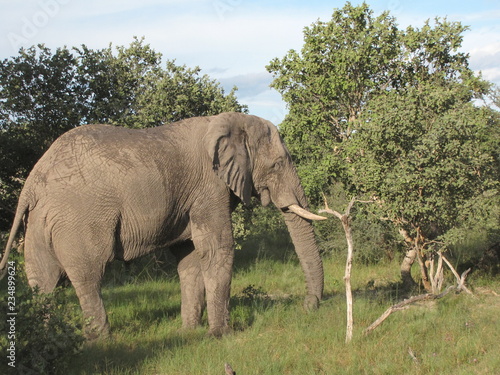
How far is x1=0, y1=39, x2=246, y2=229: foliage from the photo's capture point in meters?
12.7

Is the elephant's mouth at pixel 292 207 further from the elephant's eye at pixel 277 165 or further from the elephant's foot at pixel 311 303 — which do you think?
the elephant's foot at pixel 311 303

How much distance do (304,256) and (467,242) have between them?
7929mm

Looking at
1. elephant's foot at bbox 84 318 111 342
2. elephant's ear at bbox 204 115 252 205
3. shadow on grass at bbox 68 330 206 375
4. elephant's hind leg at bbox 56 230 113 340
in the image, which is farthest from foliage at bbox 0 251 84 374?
elephant's ear at bbox 204 115 252 205

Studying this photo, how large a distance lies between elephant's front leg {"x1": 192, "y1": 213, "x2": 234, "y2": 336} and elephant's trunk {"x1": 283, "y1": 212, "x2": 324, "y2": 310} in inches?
44.1

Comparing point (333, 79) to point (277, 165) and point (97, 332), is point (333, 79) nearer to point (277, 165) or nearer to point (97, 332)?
point (277, 165)

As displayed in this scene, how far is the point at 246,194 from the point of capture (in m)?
8.24

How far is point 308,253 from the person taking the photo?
8.78 metres

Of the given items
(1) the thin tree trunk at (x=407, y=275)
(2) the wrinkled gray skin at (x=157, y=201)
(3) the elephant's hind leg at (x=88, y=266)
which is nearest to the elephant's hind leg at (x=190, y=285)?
(2) the wrinkled gray skin at (x=157, y=201)

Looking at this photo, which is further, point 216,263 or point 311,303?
point 311,303

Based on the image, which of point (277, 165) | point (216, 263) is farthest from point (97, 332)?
point (277, 165)

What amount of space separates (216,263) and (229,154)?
138cm

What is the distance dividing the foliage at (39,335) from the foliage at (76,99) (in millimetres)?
6721

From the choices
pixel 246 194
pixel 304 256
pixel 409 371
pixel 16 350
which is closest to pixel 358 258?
pixel 304 256

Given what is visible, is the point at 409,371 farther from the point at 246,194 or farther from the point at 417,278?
the point at 417,278
